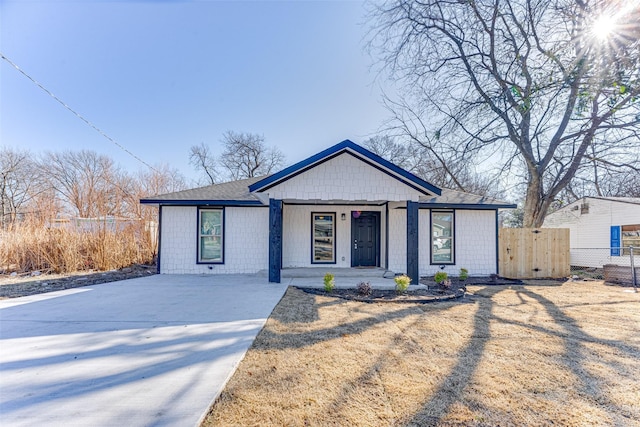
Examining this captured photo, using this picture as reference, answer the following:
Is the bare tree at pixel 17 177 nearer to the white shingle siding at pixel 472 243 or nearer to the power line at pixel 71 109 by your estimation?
the power line at pixel 71 109

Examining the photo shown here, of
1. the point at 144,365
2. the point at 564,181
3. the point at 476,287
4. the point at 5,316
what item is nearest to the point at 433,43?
the point at 564,181

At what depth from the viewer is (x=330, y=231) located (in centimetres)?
1074

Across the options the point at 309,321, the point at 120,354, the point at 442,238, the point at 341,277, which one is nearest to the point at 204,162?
the point at 341,277

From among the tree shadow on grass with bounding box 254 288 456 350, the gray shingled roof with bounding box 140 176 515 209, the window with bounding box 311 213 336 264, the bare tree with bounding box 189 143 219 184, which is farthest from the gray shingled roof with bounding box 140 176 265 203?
the bare tree with bounding box 189 143 219 184

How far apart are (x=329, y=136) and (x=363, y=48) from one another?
333 inches

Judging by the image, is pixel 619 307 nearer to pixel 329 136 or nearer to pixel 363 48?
pixel 363 48

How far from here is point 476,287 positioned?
29.2ft

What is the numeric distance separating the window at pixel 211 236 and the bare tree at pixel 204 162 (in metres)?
23.7

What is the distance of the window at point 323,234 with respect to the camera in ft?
35.2

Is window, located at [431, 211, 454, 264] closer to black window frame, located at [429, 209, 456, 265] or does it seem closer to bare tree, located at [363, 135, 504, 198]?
black window frame, located at [429, 209, 456, 265]

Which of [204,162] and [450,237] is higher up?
[204,162]

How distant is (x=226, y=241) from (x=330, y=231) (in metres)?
3.67

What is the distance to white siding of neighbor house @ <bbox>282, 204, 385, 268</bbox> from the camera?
10.6 meters

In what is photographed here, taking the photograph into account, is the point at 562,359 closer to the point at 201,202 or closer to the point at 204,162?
the point at 201,202
